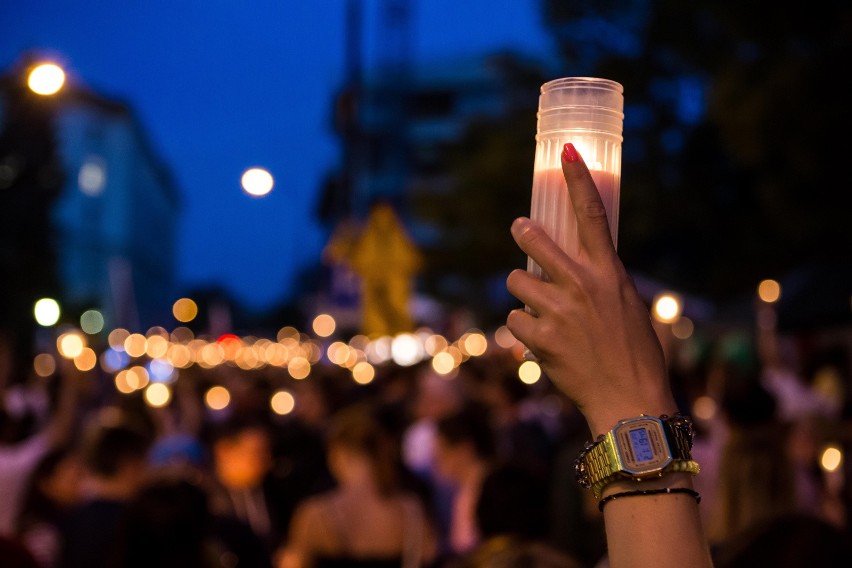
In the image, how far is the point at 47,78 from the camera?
219 inches

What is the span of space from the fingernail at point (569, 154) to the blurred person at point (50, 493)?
5469 millimetres

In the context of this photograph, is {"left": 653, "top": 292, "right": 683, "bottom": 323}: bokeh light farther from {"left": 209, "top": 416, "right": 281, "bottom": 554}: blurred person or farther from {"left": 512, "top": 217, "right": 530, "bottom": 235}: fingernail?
{"left": 512, "top": 217, "right": 530, "bottom": 235}: fingernail

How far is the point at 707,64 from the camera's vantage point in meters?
25.7

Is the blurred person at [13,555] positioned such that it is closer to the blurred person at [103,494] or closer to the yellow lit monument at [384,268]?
the blurred person at [103,494]

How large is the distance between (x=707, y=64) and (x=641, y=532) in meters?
25.3

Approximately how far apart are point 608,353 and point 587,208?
0.67 ft

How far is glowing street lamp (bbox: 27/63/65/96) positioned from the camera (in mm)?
5551

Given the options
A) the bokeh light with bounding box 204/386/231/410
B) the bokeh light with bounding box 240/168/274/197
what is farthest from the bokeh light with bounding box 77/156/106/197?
the bokeh light with bounding box 240/168/274/197

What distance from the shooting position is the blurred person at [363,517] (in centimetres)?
559

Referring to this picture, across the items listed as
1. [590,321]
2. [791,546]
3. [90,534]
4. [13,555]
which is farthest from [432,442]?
[590,321]

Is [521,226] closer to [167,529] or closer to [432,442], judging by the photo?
[167,529]

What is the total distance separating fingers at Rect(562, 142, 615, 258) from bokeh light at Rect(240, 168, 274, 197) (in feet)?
4.21

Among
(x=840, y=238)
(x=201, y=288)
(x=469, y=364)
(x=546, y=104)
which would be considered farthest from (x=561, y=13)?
(x=201, y=288)

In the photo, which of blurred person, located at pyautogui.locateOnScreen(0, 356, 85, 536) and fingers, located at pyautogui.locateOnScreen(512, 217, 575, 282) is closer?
fingers, located at pyautogui.locateOnScreen(512, 217, 575, 282)
